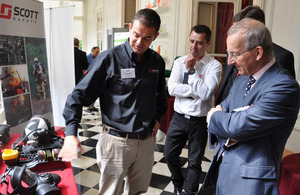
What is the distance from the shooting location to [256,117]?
3.30ft

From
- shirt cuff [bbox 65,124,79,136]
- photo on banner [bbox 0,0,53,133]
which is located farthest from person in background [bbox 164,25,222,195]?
photo on banner [bbox 0,0,53,133]

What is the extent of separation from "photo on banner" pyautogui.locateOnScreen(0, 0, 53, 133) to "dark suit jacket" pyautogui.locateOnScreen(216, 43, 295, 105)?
1.76m

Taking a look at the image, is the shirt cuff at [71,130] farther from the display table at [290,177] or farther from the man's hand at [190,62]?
the display table at [290,177]

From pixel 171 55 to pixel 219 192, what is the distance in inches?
156

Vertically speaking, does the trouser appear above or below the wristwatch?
below

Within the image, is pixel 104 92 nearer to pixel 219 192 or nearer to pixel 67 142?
pixel 67 142

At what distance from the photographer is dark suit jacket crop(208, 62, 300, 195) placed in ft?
3.23

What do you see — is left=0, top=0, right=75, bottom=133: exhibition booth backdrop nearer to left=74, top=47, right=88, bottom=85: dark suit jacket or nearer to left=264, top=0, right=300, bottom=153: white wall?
left=74, top=47, right=88, bottom=85: dark suit jacket

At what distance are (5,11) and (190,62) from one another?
1.62 meters

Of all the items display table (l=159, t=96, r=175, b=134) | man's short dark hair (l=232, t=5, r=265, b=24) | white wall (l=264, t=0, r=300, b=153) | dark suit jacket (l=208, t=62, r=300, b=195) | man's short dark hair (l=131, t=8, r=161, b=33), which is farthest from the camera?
display table (l=159, t=96, r=175, b=134)

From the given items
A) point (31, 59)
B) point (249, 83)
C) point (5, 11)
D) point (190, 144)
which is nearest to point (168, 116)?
point (190, 144)

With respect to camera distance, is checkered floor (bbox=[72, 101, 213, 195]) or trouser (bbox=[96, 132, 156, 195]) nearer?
Answer: trouser (bbox=[96, 132, 156, 195])

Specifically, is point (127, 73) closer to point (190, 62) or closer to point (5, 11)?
point (190, 62)

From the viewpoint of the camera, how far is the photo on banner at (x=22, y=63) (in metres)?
2.02
